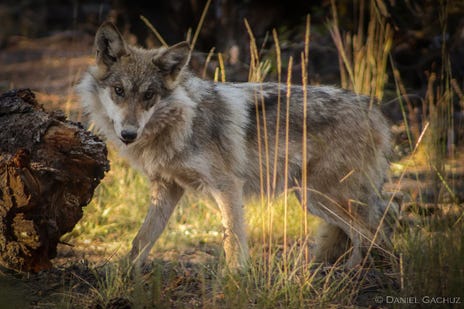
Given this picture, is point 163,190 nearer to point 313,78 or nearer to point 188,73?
point 188,73

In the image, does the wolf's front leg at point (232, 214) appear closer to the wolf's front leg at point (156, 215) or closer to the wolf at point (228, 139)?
the wolf at point (228, 139)

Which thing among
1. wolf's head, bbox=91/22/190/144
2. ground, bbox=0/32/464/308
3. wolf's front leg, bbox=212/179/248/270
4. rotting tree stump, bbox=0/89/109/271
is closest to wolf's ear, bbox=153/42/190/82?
wolf's head, bbox=91/22/190/144

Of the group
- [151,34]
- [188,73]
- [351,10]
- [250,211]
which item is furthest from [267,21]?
[188,73]

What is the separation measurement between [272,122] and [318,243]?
1.12 m

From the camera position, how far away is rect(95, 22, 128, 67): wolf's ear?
4500 mm

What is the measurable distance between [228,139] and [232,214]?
59 centimetres

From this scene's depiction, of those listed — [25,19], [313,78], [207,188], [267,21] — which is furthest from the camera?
[25,19]

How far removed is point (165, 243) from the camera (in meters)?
5.73

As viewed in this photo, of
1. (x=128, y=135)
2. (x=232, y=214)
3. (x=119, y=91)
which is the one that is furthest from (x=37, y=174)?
(x=232, y=214)

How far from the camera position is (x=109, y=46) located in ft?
15.0

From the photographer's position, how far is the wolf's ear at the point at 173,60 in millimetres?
4551
